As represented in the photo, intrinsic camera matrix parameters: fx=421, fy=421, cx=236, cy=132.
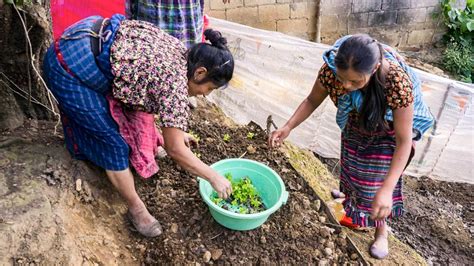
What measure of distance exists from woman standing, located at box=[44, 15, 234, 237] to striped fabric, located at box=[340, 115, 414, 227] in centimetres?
87

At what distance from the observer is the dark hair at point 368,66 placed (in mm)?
1689

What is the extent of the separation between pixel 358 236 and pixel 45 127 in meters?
2.11

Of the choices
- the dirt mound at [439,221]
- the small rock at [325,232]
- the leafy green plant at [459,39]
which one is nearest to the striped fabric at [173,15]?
the small rock at [325,232]

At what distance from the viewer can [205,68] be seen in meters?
1.72

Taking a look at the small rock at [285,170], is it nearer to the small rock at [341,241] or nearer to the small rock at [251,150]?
the small rock at [251,150]

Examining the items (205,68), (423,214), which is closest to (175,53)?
(205,68)

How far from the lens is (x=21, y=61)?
2.39m

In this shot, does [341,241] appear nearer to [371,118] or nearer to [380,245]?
A: [380,245]

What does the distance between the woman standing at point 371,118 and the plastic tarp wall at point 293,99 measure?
1382mm

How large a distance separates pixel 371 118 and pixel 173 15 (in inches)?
51.4

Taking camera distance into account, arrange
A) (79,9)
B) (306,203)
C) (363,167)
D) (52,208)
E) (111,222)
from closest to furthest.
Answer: (52,208) < (111,222) < (363,167) < (306,203) < (79,9)

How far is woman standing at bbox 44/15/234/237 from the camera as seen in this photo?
1716 millimetres

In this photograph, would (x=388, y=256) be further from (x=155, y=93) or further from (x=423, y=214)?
(x=155, y=93)

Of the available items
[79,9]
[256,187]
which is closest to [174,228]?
[256,187]
